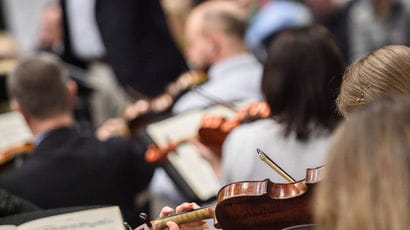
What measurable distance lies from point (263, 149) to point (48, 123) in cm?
93

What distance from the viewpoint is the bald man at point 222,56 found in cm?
336

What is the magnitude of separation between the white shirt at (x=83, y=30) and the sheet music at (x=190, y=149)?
2.11 m

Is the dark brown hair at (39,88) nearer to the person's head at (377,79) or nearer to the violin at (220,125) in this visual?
the violin at (220,125)

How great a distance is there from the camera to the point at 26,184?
8.17 ft

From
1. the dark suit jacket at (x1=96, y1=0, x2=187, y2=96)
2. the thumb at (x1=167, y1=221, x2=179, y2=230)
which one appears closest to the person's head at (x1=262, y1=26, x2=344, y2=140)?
the thumb at (x1=167, y1=221, x2=179, y2=230)

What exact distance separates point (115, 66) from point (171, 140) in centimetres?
142

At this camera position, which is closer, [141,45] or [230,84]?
[230,84]

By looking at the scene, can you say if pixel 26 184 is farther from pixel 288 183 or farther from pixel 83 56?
pixel 83 56

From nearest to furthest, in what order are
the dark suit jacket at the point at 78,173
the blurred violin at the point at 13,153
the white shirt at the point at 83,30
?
the dark suit jacket at the point at 78,173
the blurred violin at the point at 13,153
the white shirt at the point at 83,30

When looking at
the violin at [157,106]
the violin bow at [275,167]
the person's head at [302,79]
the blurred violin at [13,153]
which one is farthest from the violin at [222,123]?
the violin bow at [275,167]

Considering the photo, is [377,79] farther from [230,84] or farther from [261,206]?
[230,84]

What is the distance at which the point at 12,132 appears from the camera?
3.29m

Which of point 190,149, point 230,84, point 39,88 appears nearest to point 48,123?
point 39,88

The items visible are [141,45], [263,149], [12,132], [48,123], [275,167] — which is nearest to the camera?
[275,167]
